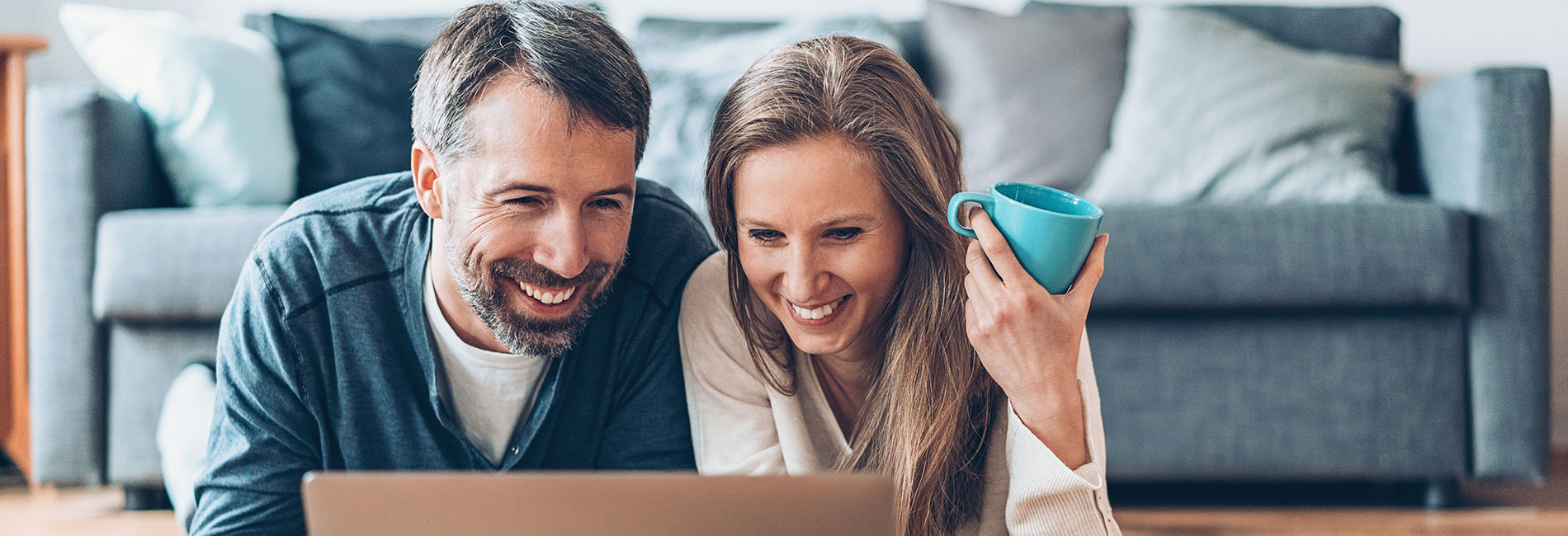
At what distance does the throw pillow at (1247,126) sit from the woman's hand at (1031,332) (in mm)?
990

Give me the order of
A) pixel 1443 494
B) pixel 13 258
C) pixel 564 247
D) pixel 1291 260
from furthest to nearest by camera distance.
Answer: pixel 13 258 < pixel 1443 494 < pixel 1291 260 < pixel 564 247

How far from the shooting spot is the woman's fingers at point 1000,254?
0.94 metres

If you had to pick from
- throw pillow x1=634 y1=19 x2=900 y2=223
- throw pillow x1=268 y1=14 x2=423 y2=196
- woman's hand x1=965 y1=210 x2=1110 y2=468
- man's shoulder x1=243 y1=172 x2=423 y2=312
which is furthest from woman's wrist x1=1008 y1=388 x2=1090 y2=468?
throw pillow x1=268 y1=14 x2=423 y2=196

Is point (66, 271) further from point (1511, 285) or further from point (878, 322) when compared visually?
point (1511, 285)

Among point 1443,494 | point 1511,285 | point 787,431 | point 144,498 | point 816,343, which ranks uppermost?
point 816,343

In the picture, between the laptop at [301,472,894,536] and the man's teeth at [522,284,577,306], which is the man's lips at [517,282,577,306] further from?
the laptop at [301,472,894,536]

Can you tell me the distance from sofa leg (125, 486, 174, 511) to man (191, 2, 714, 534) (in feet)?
2.73

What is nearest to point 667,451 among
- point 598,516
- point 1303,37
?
point 598,516

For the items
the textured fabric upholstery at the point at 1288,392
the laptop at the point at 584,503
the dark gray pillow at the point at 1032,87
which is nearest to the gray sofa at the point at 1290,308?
the textured fabric upholstery at the point at 1288,392

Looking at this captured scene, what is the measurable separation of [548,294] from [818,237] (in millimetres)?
274

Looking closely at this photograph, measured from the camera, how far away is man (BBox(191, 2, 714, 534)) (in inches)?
40.6

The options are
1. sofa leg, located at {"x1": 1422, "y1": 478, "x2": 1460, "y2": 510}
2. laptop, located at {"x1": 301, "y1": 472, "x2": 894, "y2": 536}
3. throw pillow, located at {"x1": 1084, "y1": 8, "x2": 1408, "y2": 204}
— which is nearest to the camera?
laptop, located at {"x1": 301, "y1": 472, "x2": 894, "y2": 536}

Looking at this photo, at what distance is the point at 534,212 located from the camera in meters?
1.03

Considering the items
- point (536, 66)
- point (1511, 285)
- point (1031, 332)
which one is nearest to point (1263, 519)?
point (1511, 285)
